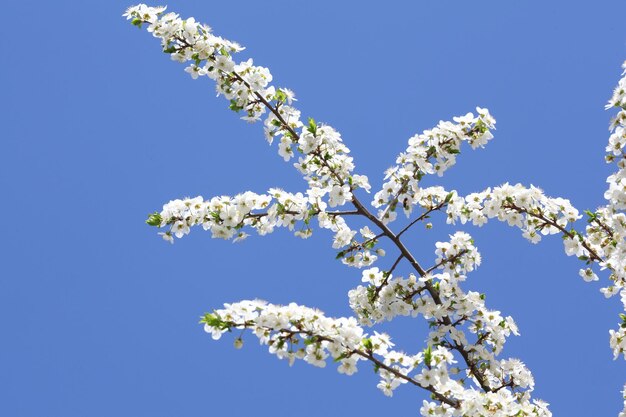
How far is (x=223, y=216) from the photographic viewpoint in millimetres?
6934

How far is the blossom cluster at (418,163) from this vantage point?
7.27m

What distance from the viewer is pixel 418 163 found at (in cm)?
723

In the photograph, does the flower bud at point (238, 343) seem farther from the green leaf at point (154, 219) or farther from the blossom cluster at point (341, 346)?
the green leaf at point (154, 219)

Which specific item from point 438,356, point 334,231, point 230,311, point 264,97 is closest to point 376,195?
point 334,231

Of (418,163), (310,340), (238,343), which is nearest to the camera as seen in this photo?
(310,340)

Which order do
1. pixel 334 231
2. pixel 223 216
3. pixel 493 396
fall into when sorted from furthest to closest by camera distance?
pixel 334 231 < pixel 223 216 < pixel 493 396

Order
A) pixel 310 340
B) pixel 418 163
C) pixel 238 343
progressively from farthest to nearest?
pixel 418 163, pixel 238 343, pixel 310 340

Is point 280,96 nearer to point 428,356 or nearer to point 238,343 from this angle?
point 238,343

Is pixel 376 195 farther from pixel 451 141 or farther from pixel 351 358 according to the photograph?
pixel 351 358

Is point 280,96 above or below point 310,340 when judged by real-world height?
above

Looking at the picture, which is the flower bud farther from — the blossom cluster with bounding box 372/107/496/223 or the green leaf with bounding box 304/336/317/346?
the blossom cluster with bounding box 372/107/496/223

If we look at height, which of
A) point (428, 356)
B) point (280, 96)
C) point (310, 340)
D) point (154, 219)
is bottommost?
point (310, 340)

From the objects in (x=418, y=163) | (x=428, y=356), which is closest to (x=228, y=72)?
(x=418, y=163)

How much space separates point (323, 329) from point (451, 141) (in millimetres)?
2914
